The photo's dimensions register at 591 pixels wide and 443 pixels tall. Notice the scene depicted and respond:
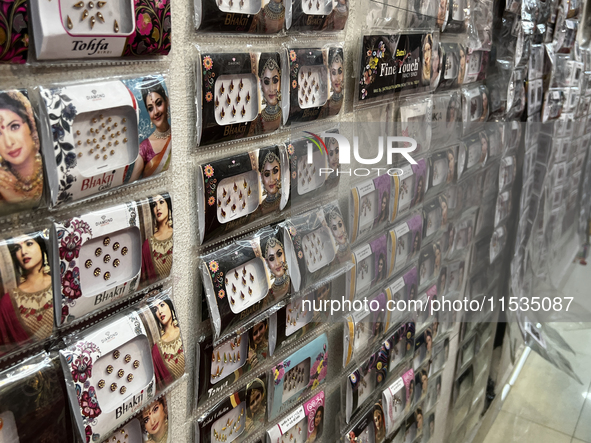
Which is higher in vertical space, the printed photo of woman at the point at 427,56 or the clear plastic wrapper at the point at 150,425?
the printed photo of woman at the point at 427,56

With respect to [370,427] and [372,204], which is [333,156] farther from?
[370,427]

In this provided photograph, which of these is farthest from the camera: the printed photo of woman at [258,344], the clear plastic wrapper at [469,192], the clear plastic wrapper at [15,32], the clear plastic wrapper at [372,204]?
the clear plastic wrapper at [469,192]

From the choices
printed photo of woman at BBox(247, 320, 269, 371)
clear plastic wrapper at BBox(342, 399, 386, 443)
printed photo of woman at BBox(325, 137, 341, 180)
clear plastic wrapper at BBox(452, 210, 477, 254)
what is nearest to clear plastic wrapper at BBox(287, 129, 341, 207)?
printed photo of woman at BBox(325, 137, 341, 180)

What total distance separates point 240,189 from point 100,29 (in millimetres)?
325

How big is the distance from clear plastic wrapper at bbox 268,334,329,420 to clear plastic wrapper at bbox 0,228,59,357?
0.51 metres

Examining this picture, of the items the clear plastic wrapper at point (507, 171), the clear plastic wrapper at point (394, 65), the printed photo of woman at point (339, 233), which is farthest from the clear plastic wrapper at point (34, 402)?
the clear plastic wrapper at point (507, 171)

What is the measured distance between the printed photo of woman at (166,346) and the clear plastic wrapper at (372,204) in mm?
507

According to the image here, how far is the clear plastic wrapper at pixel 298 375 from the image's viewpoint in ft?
3.17

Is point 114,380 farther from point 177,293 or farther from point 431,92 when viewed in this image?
point 431,92

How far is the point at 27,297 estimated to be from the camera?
0.50 meters

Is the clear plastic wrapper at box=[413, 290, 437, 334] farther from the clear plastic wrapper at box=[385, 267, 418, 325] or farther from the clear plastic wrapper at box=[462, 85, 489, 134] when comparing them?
the clear plastic wrapper at box=[462, 85, 489, 134]

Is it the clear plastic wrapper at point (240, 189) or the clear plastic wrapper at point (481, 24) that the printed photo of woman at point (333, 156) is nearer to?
the clear plastic wrapper at point (240, 189)

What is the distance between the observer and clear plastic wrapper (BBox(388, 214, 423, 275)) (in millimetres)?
1309

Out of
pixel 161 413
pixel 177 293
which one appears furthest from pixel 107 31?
pixel 161 413
